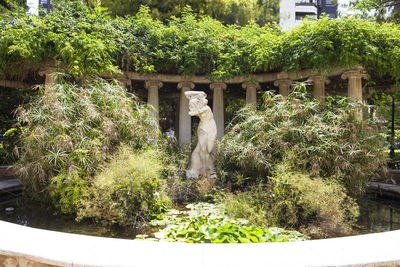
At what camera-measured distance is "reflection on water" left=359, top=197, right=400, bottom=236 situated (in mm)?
5773

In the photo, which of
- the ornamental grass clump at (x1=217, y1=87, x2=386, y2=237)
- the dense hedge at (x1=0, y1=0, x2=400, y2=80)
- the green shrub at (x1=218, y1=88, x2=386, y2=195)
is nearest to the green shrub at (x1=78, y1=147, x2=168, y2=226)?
the ornamental grass clump at (x1=217, y1=87, x2=386, y2=237)

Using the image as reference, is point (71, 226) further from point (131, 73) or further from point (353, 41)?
point (353, 41)

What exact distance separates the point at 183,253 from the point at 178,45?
902 cm

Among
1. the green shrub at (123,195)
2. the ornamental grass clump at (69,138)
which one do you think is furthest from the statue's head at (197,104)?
the green shrub at (123,195)

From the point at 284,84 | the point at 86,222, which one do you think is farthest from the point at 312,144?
the point at 284,84

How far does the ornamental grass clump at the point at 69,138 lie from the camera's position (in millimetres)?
5918

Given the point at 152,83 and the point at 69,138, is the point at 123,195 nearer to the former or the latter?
the point at 69,138

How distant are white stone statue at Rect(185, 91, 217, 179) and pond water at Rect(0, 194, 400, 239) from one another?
3299 mm

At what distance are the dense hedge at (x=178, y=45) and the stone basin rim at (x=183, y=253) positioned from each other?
6.13 m

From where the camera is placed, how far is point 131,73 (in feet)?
37.3

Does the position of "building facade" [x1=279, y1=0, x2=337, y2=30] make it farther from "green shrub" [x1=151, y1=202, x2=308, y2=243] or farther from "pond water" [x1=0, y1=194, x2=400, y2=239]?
"green shrub" [x1=151, y1=202, x2=308, y2=243]

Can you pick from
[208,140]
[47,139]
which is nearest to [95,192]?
[47,139]

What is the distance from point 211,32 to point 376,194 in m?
7.85

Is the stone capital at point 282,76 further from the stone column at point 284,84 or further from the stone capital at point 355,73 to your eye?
the stone capital at point 355,73
